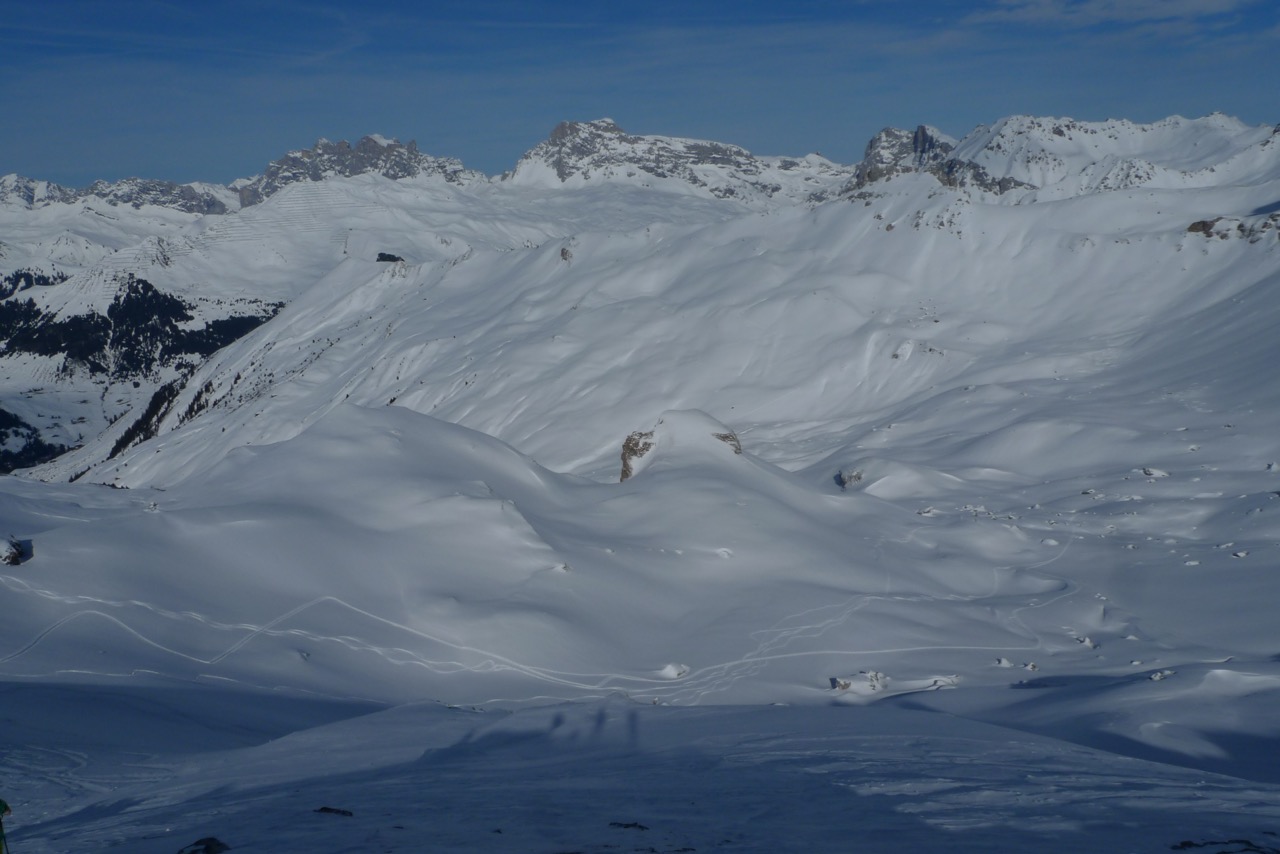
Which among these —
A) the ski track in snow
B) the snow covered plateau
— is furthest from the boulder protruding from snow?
the ski track in snow

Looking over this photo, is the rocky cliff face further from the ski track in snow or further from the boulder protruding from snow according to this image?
the ski track in snow

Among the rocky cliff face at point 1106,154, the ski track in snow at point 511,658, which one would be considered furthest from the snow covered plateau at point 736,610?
the rocky cliff face at point 1106,154

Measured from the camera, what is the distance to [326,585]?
43.1 feet

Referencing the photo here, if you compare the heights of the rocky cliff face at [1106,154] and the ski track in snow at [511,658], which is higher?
the rocky cliff face at [1106,154]

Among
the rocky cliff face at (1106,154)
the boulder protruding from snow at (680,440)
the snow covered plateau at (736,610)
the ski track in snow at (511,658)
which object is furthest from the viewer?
the rocky cliff face at (1106,154)

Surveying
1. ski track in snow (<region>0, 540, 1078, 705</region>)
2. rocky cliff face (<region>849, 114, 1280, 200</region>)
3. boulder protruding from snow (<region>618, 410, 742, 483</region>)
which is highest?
rocky cliff face (<region>849, 114, 1280, 200</region>)

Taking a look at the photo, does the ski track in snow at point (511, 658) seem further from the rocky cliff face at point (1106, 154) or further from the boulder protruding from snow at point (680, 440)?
the rocky cliff face at point (1106, 154)

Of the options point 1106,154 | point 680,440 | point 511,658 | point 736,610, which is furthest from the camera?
point 1106,154

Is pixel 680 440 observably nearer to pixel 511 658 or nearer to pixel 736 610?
pixel 736 610

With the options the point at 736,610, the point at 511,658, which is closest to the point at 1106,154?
the point at 736,610

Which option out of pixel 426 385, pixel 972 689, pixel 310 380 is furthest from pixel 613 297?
pixel 972 689

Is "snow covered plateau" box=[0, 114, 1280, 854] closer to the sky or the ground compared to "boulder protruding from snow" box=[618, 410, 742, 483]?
closer to the ground

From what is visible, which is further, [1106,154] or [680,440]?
[1106,154]

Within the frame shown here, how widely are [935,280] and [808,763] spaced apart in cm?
Answer: 3941
